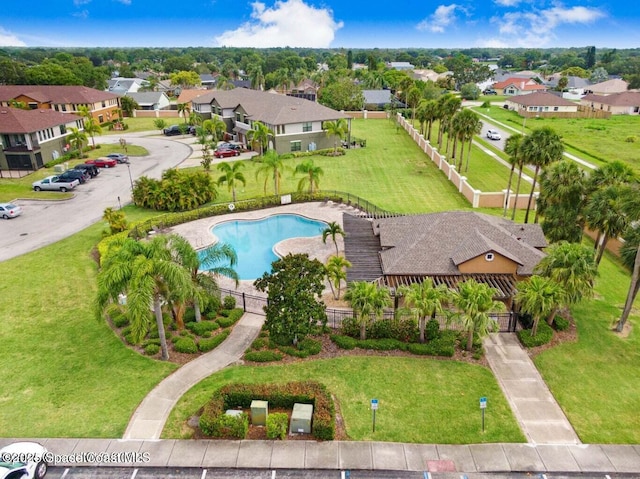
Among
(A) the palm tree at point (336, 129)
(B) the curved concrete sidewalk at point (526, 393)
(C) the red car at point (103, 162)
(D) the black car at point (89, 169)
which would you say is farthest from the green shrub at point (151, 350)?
(A) the palm tree at point (336, 129)

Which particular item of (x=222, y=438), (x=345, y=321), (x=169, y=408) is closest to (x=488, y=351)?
(x=345, y=321)

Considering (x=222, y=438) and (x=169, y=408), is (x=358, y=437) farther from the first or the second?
(x=169, y=408)

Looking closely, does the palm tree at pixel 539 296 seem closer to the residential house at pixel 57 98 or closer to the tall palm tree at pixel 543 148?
the tall palm tree at pixel 543 148

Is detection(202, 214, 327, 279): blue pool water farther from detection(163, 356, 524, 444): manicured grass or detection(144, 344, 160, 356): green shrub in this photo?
detection(163, 356, 524, 444): manicured grass

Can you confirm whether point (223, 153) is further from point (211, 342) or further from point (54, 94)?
point (211, 342)

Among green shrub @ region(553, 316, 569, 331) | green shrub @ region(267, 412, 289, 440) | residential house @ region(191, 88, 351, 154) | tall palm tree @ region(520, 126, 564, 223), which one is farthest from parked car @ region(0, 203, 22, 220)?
green shrub @ region(553, 316, 569, 331)

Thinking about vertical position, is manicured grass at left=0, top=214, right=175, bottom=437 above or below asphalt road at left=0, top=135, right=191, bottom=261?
below
